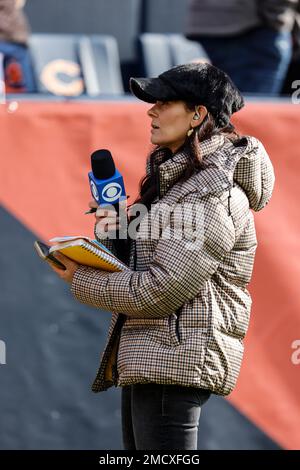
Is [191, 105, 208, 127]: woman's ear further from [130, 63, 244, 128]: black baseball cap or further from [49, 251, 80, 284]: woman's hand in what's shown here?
[49, 251, 80, 284]: woman's hand

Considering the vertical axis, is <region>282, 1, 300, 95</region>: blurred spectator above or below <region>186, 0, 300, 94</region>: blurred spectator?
below

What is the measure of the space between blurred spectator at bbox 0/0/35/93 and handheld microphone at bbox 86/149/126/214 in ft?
9.75

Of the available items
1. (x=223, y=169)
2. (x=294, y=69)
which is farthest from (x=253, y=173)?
(x=294, y=69)

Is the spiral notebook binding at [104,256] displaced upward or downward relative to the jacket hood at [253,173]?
downward

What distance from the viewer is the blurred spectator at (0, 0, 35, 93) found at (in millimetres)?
5355

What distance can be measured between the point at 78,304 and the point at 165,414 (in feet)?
3.24

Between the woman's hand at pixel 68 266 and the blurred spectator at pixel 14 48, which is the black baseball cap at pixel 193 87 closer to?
the woman's hand at pixel 68 266

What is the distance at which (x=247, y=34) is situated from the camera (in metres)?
4.75

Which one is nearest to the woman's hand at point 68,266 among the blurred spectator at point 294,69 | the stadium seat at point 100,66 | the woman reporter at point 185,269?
the woman reporter at point 185,269

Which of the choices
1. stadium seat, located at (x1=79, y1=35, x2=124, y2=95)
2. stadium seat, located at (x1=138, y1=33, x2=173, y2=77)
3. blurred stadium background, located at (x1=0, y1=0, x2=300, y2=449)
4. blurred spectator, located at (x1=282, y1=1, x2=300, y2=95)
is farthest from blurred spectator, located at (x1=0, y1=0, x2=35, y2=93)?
blurred stadium background, located at (x1=0, y1=0, x2=300, y2=449)

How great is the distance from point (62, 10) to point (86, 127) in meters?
3.61

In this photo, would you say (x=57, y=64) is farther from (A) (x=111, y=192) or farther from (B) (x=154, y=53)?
(A) (x=111, y=192)

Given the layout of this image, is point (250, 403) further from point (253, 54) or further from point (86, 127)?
point (253, 54)

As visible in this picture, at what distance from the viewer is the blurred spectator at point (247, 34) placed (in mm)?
4715
